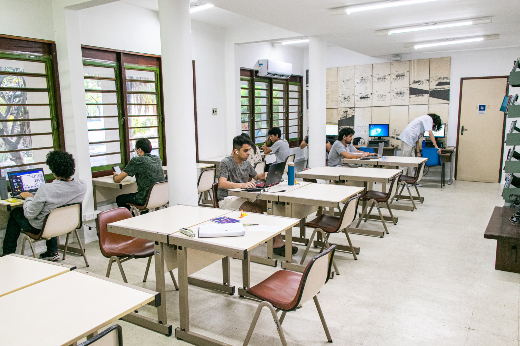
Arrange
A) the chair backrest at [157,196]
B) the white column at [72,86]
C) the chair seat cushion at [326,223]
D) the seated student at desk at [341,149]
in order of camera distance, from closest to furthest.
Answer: the chair seat cushion at [326,223] → the white column at [72,86] → the chair backrest at [157,196] → the seated student at desk at [341,149]

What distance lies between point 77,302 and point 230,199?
2.61m

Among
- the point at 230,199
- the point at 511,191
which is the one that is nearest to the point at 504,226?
the point at 511,191

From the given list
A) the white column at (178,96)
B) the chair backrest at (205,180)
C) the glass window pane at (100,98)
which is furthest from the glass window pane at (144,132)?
the white column at (178,96)

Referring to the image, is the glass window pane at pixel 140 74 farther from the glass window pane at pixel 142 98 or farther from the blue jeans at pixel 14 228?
the blue jeans at pixel 14 228

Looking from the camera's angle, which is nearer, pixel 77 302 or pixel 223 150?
pixel 77 302

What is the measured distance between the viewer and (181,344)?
2.86m

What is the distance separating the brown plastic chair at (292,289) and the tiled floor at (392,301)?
0.36 m

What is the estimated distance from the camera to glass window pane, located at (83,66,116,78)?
18.1 feet

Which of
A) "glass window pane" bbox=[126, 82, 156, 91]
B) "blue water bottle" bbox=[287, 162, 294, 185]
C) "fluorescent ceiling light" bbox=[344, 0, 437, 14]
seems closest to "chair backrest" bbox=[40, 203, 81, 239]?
"blue water bottle" bbox=[287, 162, 294, 185]

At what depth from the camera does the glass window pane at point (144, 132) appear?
6.25 meters

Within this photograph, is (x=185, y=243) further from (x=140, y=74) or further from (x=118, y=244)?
(x=140, y=74)

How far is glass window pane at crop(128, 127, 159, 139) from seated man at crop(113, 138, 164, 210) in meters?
1.04

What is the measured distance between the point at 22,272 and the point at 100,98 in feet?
13.0

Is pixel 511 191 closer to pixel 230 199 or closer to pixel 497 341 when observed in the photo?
pixel 497 341
